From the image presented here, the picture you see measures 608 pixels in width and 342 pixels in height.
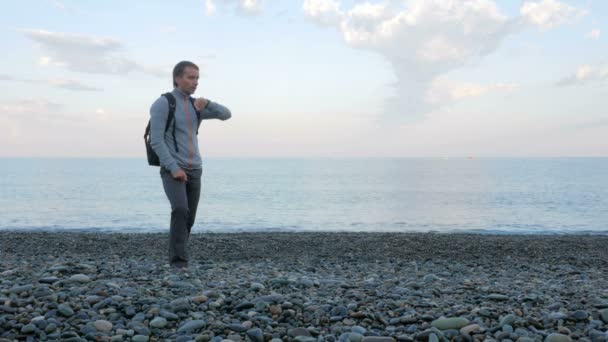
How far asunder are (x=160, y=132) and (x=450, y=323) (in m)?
4.13

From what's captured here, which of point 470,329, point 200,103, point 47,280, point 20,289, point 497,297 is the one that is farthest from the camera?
point 200,103

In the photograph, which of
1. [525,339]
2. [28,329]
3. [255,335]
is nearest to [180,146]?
[28,329]

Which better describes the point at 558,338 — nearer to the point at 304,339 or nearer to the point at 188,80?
the point at 304,339

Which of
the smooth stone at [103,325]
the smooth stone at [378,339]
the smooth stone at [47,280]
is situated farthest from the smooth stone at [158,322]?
the smooth stone at [47,280]

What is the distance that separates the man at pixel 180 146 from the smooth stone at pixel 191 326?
96.1 inches

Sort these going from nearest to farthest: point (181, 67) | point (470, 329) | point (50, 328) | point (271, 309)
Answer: point (50, 328) < point (470, 329) < point (271, 309) < point (181, 67)

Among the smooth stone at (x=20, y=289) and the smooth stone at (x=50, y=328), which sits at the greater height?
the smooth stone at (x=20, y=289)

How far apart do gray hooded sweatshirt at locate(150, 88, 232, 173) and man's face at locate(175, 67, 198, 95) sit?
0.09m

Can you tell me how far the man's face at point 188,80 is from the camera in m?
6.71

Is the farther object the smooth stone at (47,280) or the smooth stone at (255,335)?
the smooth stone at (47,280)

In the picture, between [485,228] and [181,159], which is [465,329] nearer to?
[181,159]

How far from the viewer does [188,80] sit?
6.72 meters

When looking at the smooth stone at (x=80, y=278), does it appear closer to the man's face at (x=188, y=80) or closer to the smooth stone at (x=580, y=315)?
the man's face at (x=188, y=80)

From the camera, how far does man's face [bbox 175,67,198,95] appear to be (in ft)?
22.0
